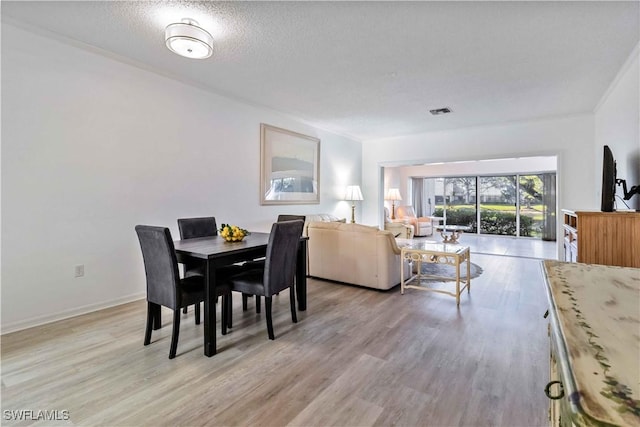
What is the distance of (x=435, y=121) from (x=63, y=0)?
5147 millimetres

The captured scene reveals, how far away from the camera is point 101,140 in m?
3.09

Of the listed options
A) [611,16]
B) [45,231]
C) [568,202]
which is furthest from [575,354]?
[568,202]

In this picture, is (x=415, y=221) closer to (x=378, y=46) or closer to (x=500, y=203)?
(x=500, y=203)

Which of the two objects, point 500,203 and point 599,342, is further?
point 500,203

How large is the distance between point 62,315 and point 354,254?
308 cm

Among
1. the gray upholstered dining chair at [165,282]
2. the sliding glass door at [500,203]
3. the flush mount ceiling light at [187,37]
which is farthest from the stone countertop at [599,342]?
the sliding glass door at [500,203]

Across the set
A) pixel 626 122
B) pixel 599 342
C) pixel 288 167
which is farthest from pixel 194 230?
pixel 626 122

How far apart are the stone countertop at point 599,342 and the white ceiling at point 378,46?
2.17m

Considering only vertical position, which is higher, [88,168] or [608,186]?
[88,168]

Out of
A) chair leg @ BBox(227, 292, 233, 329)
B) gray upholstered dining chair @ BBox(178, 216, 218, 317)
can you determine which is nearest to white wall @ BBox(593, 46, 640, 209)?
chair leg @ BBox(227, 292, 233, 329)

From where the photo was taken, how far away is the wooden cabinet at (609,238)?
242 centimetres

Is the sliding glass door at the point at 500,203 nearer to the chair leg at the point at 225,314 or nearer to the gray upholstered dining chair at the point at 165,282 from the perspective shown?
the chair leg at the point at 225,314

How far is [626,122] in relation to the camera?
324 centimetres

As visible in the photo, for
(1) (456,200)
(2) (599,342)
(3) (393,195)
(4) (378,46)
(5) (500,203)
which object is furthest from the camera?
(1) (456,200)
